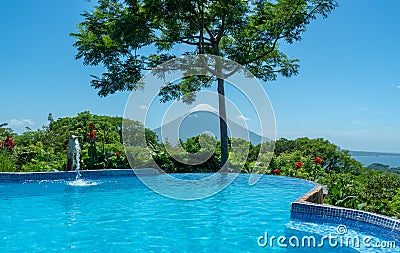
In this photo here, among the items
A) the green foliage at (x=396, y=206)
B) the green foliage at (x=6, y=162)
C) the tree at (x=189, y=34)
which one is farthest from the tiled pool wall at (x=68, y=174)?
the green foliage at (x=396, y=206)

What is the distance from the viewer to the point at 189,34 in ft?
41.0

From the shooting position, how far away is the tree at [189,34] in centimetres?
1113

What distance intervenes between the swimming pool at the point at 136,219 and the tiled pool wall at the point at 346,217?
1.06 feet

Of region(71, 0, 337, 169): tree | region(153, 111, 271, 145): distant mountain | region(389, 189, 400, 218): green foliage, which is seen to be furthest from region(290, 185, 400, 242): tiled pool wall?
region(71, 0, 337, 169): tree

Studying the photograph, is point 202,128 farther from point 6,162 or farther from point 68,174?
point 6,162

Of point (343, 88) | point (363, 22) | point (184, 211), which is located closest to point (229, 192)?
point (184, 211)

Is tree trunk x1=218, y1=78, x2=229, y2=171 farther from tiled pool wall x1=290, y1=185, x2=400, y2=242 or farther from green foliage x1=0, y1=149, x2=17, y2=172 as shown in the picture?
green foliage x1=0, y1=149, x2=17, y2=172

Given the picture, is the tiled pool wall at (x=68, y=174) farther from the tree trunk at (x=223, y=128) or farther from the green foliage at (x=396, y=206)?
the green foliage at (x=396, y=206)

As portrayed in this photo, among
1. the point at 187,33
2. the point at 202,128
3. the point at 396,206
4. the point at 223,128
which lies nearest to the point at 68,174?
the point at 202,128

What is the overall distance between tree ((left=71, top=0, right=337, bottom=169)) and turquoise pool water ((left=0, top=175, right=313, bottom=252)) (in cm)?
442

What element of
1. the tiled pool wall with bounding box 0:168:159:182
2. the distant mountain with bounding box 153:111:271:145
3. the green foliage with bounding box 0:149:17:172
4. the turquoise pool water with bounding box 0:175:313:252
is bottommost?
the turquoise pool water with bounding box 0:175:313:252

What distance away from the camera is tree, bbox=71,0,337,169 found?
1113 centimetres

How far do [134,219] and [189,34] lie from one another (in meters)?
8.31

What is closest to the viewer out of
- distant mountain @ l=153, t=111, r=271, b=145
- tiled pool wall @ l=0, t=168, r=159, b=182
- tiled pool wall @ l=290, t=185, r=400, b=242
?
tiled pool wall @ l=290, t=185, r=400, b=242
